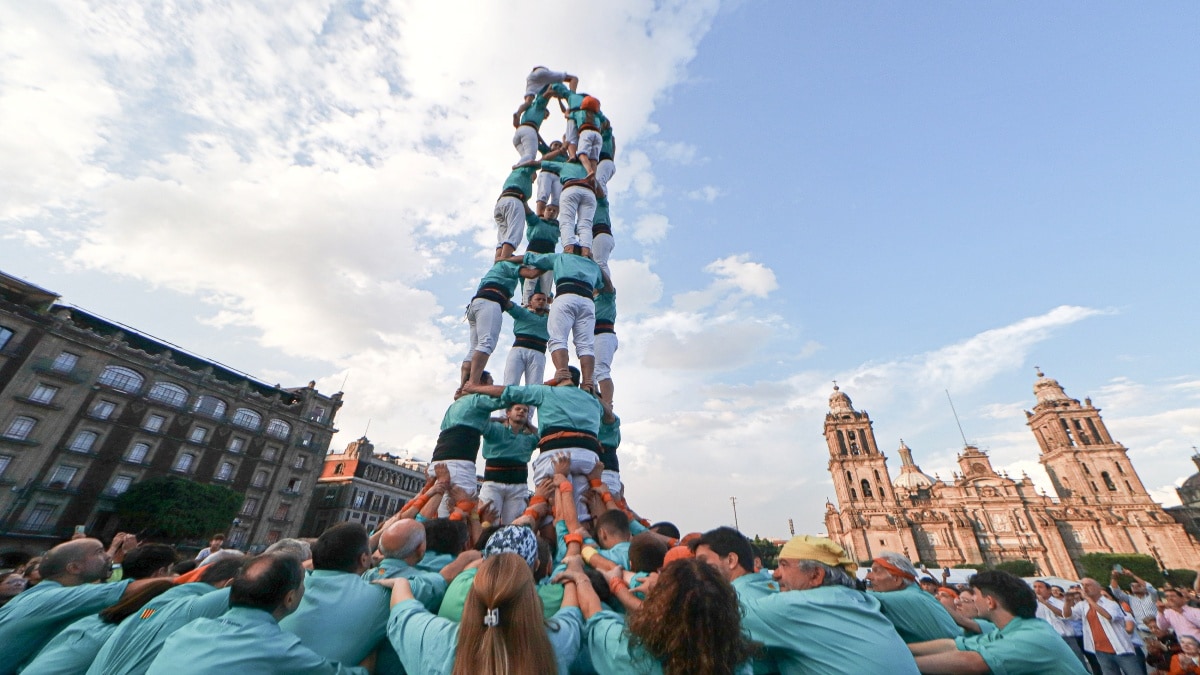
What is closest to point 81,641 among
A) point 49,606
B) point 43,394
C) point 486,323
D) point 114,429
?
point 49,606

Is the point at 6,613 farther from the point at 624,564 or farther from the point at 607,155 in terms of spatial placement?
the point at 607,155

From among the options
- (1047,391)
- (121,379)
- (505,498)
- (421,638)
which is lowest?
(421,638)

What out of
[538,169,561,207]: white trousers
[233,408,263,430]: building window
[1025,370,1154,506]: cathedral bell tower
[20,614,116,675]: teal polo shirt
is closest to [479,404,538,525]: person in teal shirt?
[20,614,116,675]: teal polo shirt

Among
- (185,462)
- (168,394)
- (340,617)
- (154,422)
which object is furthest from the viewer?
(168,394)

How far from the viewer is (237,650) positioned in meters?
2.25

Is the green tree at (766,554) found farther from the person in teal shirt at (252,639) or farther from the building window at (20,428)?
the building window at (20,428)

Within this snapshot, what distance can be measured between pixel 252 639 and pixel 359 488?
5465 cm

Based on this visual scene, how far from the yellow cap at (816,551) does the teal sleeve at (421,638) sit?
225cm

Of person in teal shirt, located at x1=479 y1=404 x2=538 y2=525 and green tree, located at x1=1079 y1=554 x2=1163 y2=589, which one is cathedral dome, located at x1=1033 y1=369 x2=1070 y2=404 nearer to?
green tree, located at x1=1079 y1=554 x2=1163 y2=589

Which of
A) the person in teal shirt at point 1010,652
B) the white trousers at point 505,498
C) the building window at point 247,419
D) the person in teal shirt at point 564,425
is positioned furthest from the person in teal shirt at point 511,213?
the building window at point 247,419

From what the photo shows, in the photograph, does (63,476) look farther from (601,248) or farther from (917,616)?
(917,616)

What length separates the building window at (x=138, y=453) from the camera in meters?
33.6

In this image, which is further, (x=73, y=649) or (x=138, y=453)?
(x=138, y=453)

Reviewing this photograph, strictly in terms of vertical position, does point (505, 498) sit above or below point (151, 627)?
above
